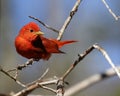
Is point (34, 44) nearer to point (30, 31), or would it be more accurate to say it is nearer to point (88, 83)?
point (30, 31)

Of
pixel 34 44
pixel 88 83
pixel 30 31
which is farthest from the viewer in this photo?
pixel 34 44

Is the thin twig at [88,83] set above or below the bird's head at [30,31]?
below

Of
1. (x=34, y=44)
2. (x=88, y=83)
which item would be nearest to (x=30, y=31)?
(x=34, y=44)

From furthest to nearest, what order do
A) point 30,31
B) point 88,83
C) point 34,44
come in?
point 34,44 → point 30,31 → point 88,83

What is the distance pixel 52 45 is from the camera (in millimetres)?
3789

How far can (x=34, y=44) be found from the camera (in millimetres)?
4074

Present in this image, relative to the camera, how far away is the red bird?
3840mm

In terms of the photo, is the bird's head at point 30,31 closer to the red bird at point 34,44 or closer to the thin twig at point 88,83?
the red bird at point 34,44

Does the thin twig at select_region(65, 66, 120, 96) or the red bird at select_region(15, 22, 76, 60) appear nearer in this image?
the thin twig at select_region(65, 66, 120, 96)

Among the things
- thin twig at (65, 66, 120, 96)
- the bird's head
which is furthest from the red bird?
thin twig at (65, 66, 120, 96)

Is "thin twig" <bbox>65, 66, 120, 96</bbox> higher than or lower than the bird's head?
lower

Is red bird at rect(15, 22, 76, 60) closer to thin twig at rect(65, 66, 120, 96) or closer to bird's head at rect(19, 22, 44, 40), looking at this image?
bird's head at rect(19, 22, 44, 40)

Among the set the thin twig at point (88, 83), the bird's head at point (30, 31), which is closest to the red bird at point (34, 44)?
the bird's head at point (30, 31)

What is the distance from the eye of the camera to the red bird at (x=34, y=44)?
3840mm
